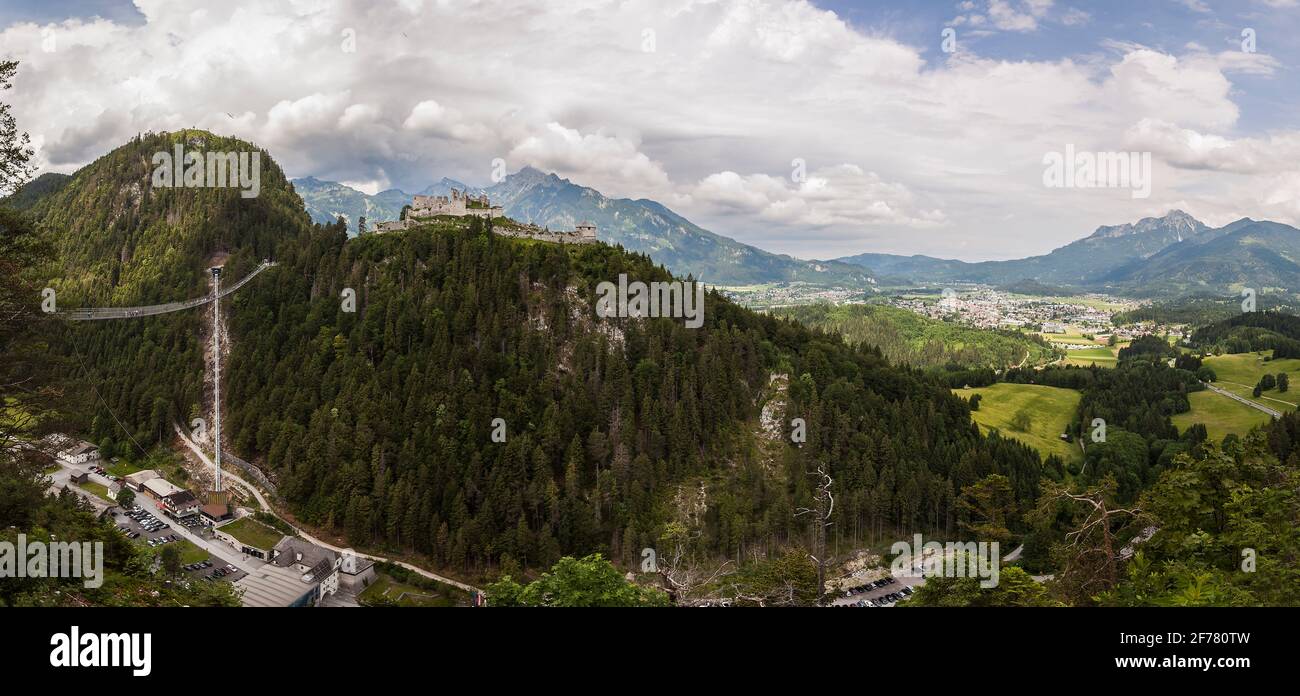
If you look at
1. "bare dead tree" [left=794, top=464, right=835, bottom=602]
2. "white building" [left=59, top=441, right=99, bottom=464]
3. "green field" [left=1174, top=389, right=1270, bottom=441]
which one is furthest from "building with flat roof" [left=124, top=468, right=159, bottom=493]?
"green field" [left=1174, top=389, right=1270, bottom=441]

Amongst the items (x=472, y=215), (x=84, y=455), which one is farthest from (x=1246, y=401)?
(x=84, y=455)

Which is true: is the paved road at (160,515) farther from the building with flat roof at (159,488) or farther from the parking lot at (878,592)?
the parking lot at (878,592)

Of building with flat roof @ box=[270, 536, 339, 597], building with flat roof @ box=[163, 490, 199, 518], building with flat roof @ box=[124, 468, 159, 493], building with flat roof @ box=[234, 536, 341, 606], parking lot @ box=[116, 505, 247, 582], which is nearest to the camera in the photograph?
building with flat roof @ box=[234, 536, 341, 606]

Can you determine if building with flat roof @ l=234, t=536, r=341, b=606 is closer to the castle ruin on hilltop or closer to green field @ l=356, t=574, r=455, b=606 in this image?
green field @ l=356, t=574, r=455, b=606

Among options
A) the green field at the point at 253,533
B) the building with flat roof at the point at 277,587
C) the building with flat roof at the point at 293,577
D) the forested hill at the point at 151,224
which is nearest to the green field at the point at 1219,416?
the building with flat roof at the point at 293,577

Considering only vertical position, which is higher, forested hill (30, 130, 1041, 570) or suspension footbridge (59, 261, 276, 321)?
suspension footbridge (59, 261, 276, 321)

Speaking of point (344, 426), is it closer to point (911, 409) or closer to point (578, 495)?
point (578, 495)
